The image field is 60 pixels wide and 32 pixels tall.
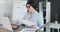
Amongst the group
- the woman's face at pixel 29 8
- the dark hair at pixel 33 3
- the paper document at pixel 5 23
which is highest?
the dark hair at pixel 33 3

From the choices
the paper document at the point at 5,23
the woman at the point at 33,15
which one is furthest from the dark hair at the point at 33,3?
the paper document at the point at 5,23

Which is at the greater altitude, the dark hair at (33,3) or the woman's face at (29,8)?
the dark hair at (33,3)

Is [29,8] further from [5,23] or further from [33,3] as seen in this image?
[5,23]

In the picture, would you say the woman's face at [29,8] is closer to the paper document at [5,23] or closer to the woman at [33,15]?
the woman at [33,15]

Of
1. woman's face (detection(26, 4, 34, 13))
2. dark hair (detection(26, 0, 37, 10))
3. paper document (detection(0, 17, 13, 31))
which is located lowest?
paper document (detection(0, 17, 13, 31))

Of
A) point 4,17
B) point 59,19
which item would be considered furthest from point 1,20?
point 59,19

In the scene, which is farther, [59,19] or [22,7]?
[59,19]

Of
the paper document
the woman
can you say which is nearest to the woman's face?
the woman

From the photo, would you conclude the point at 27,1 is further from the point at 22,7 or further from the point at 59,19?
the point at 59,19

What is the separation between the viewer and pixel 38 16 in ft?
4.28

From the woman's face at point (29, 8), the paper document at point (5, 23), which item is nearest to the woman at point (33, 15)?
the woman's face at point (29, 8)

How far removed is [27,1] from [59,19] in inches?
33.8

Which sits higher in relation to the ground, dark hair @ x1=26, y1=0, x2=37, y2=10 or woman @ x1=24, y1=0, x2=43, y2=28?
dark hair @ x1=26, y1=0, x2=37, y2=10

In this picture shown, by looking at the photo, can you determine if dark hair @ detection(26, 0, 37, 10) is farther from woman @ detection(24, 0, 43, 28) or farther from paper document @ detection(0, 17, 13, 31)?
paper document @ detection(0, 17, 13, 31)
